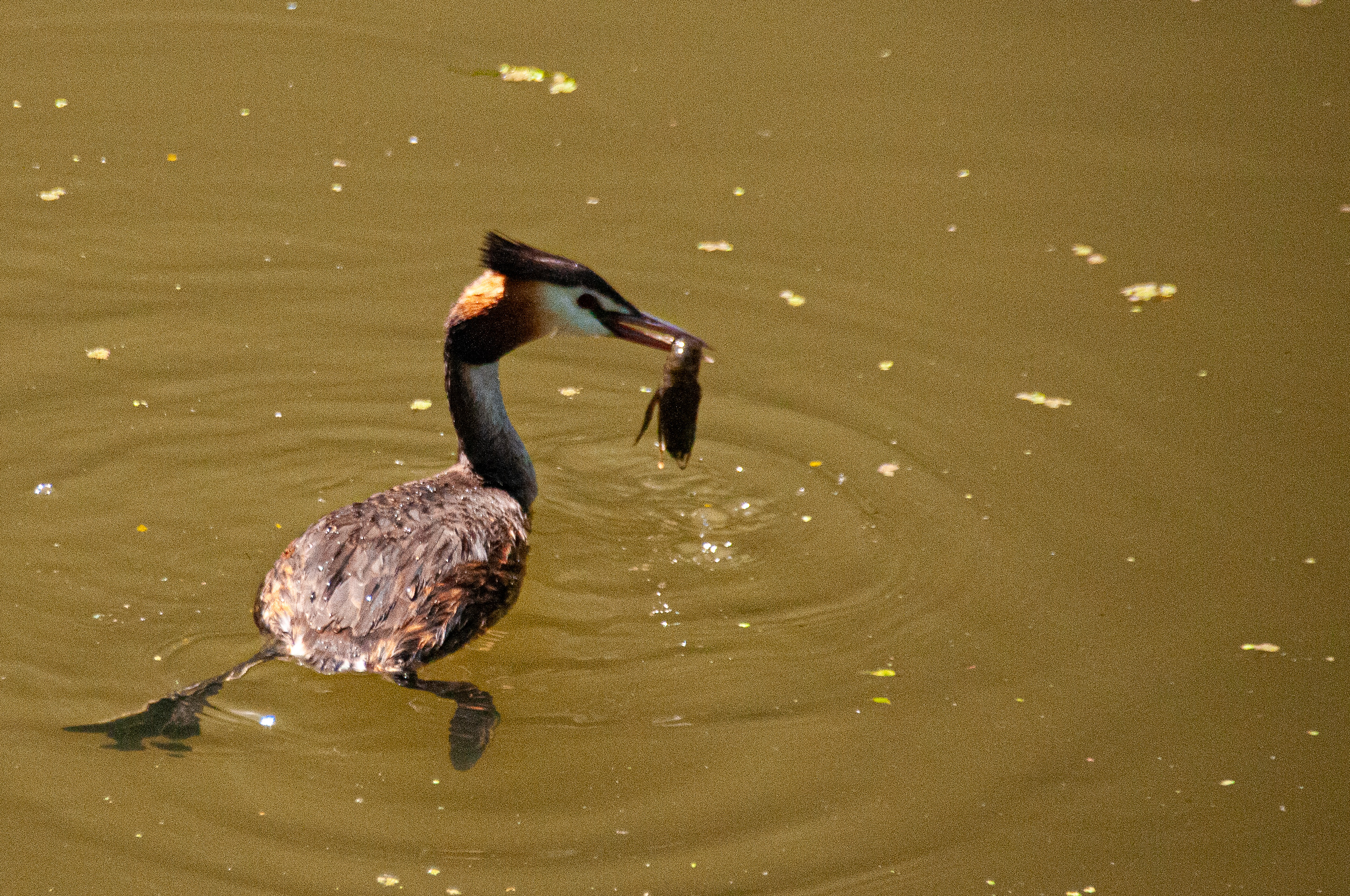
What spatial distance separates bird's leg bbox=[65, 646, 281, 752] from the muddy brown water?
0.05 m

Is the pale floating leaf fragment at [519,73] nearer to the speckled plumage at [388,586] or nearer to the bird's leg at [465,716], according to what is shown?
the speckled plumage at [388,586]

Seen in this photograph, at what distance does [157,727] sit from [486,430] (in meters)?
1.77

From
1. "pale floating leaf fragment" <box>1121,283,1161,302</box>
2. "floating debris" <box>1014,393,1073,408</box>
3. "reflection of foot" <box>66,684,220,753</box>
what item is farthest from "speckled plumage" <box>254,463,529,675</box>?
"pale floating leaf fragment" <box>1121,283,1161,302</box>

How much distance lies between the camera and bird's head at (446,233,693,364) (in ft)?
18.0

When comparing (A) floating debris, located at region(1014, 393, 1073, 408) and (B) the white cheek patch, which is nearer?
(B) the white cheek patch

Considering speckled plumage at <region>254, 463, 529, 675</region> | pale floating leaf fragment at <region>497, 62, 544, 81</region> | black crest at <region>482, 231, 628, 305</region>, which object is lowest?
speckled plumage at <region>254, 463, 529, 675</region>

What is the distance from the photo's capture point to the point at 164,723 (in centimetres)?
474

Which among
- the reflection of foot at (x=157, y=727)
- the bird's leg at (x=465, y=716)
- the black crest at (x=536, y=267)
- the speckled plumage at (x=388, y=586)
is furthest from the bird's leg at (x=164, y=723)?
the black crest at (x=536, y=267)

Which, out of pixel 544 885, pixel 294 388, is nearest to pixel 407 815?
pixel 544 885

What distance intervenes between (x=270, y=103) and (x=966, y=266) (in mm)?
4160

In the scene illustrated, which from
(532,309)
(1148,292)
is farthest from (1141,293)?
(532,309)

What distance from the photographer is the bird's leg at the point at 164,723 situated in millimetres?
4734

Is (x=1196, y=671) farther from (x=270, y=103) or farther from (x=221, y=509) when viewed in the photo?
(x=270, y=103)

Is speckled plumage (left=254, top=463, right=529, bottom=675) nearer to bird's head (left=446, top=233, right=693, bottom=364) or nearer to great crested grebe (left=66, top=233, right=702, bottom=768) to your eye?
great crested grebe (left=66, top=233, right=702, bottom=768)
